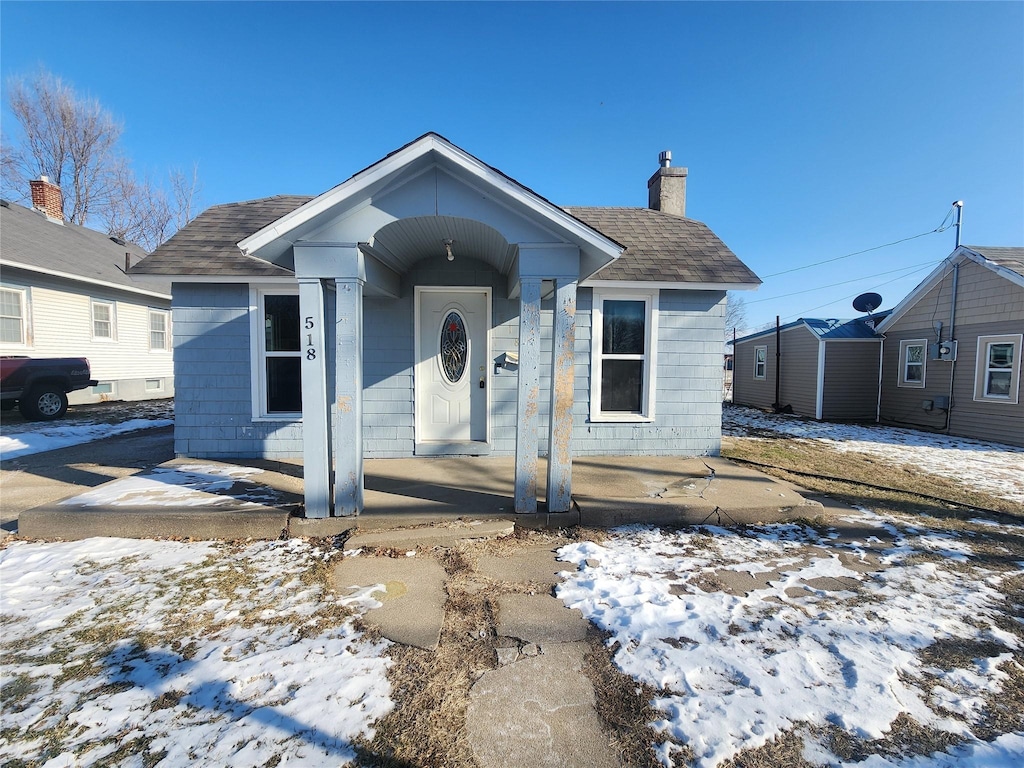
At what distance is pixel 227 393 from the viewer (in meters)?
6.11

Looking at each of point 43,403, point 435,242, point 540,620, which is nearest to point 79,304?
point 43,403

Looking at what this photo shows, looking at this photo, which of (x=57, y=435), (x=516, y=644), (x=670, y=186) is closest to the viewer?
(x=516, y=644)

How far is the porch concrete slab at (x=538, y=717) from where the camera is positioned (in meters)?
1.86

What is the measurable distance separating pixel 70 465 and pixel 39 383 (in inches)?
204

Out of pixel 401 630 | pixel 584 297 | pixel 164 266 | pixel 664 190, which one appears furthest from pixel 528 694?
pixel 664 190

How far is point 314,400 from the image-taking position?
3.89 meters

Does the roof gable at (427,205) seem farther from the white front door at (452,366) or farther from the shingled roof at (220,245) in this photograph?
the white front door at (452,366)

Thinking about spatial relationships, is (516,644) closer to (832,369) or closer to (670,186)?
(670,186)

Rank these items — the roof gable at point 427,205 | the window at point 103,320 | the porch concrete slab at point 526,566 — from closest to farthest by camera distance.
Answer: the porch concrete slab at point 526,566
the roof gable at point 427,205
the window at point 103,320

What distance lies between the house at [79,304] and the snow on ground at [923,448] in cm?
1632

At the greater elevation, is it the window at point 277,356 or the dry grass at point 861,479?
the window at point 277,356

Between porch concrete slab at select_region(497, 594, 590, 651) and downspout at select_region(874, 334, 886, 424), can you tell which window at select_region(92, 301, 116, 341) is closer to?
porch concrete slab at select_region(497, 594, 590, 651)

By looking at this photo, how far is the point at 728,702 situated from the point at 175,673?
2.72 metres

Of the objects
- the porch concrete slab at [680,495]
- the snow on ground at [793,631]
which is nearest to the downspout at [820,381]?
the porch concrete slab at [680,495]
